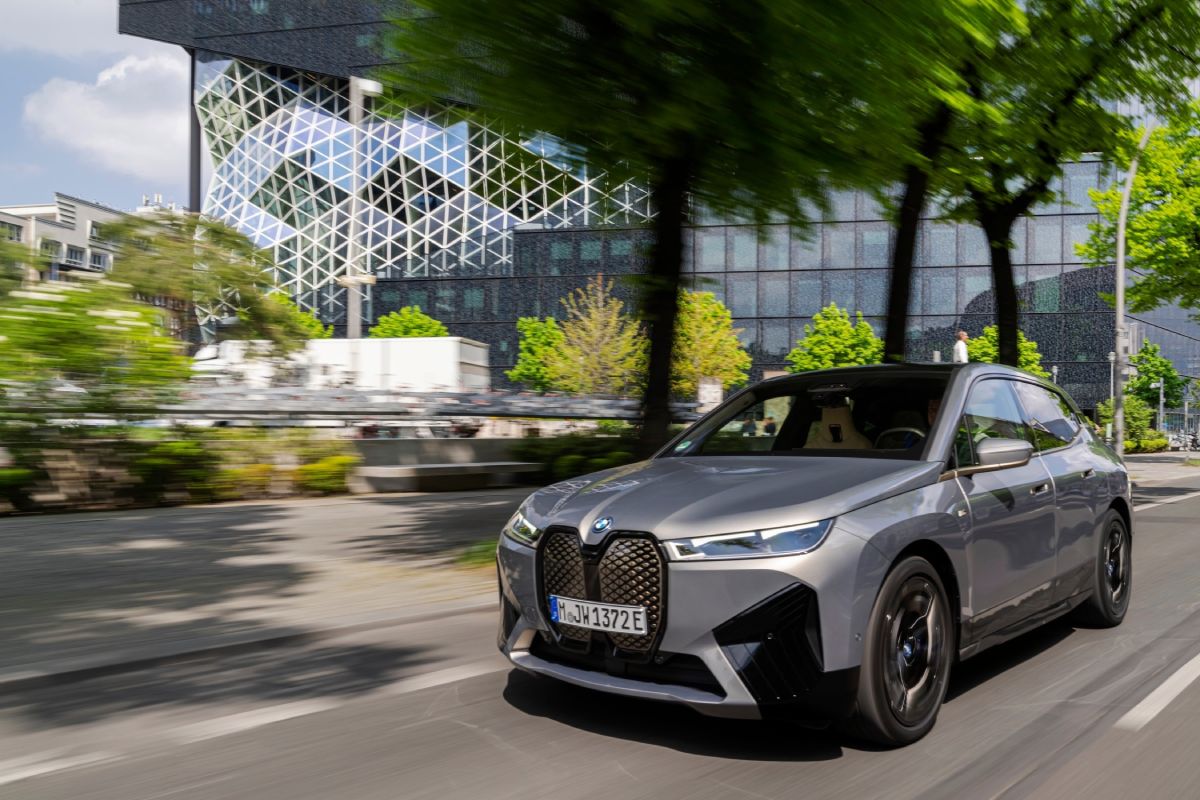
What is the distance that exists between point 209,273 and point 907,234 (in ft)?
32.1

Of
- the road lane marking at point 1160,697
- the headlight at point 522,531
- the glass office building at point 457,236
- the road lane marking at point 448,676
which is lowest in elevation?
the road lane marking at point 448,676

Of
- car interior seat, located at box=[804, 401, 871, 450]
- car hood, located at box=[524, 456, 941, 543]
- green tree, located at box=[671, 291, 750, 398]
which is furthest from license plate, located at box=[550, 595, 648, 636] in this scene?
green tree, located at box=[671, 291, 750, 398]

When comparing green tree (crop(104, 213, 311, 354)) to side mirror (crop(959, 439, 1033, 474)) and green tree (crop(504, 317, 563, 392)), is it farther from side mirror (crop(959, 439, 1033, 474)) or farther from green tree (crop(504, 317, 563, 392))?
green tree (crop(504, 317, 563, 392))

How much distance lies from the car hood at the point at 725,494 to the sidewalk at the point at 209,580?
97.5 inches

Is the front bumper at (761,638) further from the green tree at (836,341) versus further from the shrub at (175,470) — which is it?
the green tree at (836,341)

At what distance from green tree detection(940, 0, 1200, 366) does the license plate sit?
8873 millimetres

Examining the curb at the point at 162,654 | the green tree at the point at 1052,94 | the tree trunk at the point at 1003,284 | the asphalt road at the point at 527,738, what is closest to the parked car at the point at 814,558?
the asphalt road at the point at 527,738

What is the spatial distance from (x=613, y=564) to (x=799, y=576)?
69 cm

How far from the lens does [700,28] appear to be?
24.5 ft

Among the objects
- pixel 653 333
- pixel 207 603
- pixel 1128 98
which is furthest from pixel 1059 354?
pixel 207 603

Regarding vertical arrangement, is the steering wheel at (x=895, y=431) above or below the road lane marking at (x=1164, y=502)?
above

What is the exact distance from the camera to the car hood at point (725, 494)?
378cm

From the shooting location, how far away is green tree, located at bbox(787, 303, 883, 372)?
187 feet

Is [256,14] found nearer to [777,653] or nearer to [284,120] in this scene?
[284,120]
